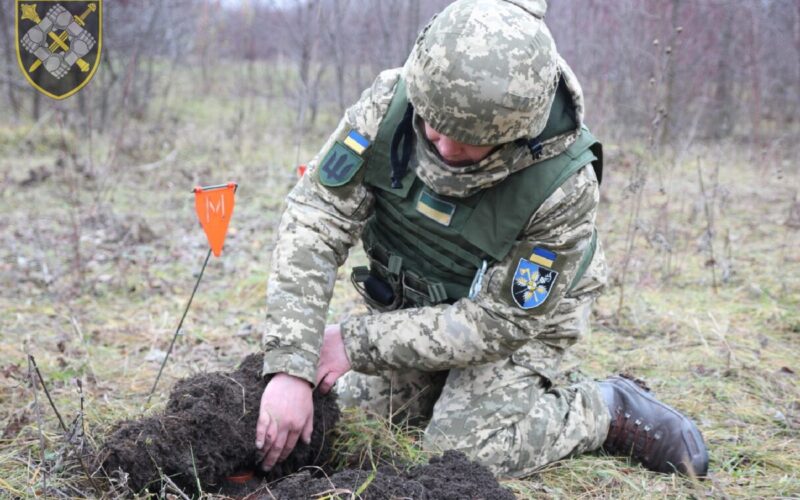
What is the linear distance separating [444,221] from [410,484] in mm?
899

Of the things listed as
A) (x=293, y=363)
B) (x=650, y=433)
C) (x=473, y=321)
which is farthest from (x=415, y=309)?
(x=650, y=433)

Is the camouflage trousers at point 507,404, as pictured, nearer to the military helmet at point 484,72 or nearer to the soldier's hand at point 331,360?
the soldier's hand at point 331,360

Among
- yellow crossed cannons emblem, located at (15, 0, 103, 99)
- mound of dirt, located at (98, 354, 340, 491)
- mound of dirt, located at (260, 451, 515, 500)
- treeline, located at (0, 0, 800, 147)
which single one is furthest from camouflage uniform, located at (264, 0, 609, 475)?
treeline, located at (0, 0, 800, 147)

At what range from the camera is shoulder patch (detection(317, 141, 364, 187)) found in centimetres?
248

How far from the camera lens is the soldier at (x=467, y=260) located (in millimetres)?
2051

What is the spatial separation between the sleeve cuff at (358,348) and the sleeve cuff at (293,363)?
7.3 inches

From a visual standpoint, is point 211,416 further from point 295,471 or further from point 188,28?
point 188,28

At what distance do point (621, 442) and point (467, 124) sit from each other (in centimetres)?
146

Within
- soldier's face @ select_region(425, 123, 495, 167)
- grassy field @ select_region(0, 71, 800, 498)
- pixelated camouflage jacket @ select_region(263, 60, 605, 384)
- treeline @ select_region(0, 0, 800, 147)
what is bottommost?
grassy field @ select_region(0, 71, 800, 498)

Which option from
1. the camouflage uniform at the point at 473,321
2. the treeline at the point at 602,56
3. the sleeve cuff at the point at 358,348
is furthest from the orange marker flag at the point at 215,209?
the treeline at the point at 602,56

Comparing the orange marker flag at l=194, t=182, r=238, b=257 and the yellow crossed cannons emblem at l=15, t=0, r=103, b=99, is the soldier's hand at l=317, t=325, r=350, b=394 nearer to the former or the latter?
the orange marker flag at l=194, t=182, r=238, b=257

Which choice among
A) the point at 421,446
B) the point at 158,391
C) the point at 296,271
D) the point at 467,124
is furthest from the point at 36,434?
the point at 467,124

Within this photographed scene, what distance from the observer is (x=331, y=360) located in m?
2.46

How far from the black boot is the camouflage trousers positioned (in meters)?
0.06
